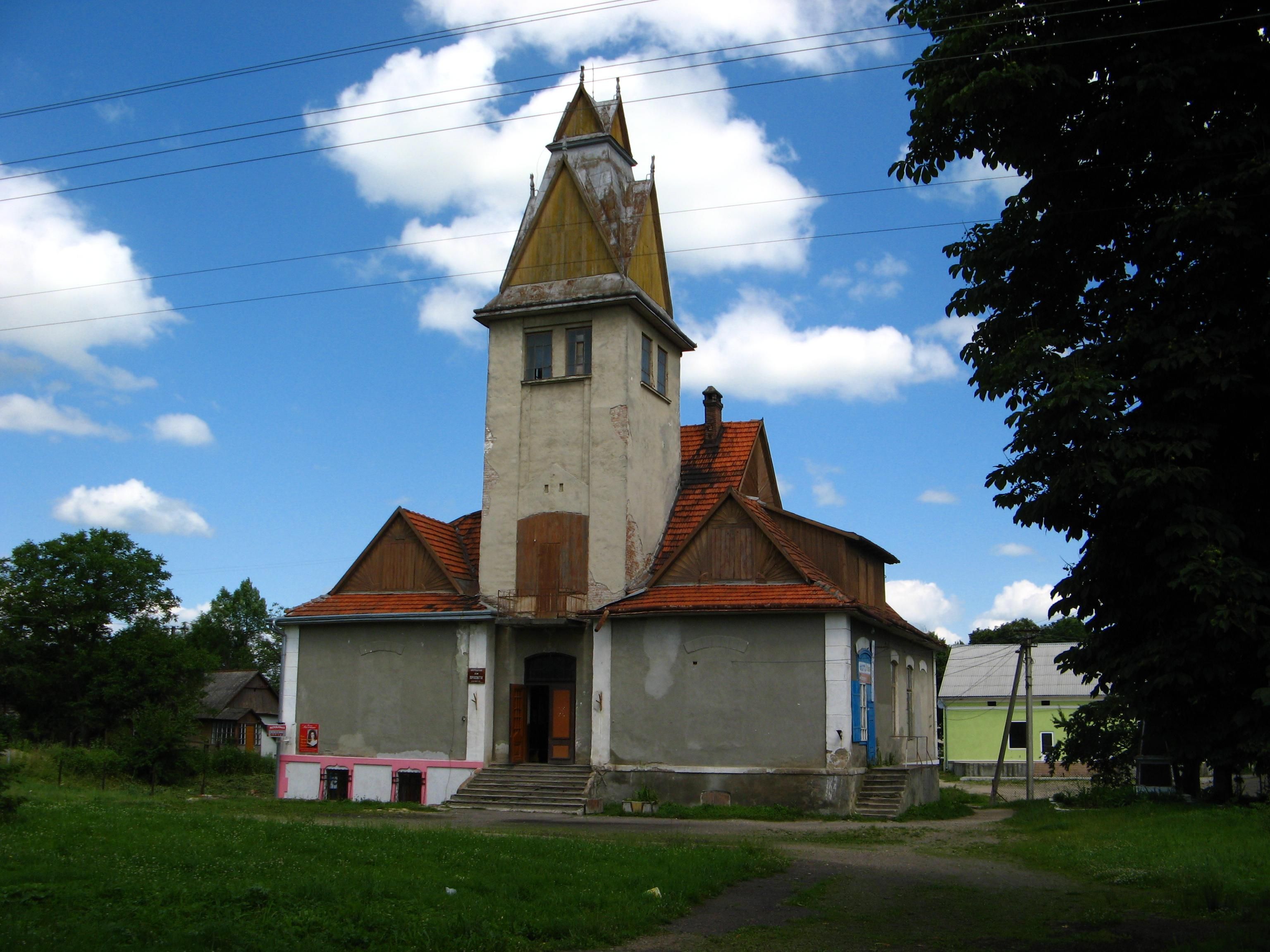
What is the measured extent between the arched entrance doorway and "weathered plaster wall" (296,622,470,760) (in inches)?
52.6

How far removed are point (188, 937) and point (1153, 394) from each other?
37.1ft

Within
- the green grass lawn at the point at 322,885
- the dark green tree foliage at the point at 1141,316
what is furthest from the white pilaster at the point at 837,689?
the dark green tree foliage at the point at 1141,316

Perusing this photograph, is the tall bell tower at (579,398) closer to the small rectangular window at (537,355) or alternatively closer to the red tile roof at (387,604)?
the small rectangular window at (537,355)

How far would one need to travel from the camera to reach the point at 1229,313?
12.4m

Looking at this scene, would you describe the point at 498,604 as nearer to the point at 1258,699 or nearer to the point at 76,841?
the point at 76,841

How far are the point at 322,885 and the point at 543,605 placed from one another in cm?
1666

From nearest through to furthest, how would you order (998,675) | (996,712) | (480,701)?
(480,701)
(996,712)
(998,675)

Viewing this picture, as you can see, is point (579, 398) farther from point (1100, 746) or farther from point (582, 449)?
point (1100, 746)

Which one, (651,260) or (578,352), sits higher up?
(651,260)

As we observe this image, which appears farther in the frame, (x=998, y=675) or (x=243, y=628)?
(x=243, y=628)

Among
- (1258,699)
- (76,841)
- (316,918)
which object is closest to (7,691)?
(76,841)

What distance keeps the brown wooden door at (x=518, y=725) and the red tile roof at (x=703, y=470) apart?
450 cm

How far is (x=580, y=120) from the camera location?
29969mm

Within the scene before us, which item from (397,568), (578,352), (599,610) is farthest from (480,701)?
(578,352)
